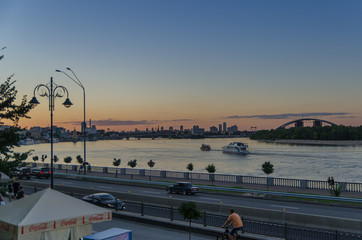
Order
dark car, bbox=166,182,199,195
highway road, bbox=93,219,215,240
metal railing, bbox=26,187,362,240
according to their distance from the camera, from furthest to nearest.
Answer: dark car, bbox=166,182,199,195, highway road, bbox=93,219,215,240, metal railing, bbox=26,187,362,240

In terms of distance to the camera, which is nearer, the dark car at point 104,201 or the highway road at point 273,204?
the dark car at point 104,201

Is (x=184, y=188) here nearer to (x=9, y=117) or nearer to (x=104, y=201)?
(x=104, y=201)

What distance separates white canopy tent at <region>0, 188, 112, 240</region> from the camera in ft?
29.4

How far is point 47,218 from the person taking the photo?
30.4ft

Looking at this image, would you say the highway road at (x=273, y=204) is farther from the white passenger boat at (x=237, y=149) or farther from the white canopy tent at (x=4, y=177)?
the white passenger boat at (x=237, y=149)

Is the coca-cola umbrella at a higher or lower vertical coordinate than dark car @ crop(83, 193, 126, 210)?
higher

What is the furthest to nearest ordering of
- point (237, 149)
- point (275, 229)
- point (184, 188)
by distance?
point (237, 149) → point (184, 188) → point (275, 229)

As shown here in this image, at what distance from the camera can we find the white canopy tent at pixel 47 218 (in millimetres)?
8961

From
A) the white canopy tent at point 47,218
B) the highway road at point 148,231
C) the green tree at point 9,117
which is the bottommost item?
the highway road at point 148,231

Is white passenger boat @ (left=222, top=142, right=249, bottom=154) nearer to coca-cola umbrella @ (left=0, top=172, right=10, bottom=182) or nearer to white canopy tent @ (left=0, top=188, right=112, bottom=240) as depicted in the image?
coca-cola umbrella @ (left=0, top=172, right=10, bottom=182)

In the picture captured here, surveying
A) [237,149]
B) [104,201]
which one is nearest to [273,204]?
[104,201]

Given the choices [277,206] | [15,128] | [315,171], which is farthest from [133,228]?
[315,171]

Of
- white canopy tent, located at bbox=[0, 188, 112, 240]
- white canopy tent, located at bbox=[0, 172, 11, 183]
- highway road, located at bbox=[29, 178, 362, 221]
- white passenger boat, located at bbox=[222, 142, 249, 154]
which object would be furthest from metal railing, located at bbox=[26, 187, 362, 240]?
white passenger boat, located at bbox=[222, 142, 249, 154]

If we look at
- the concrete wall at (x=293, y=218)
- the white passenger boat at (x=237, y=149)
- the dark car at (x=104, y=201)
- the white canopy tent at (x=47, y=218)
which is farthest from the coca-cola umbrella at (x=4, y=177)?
the white passenger boat at (x=237, y=149)
